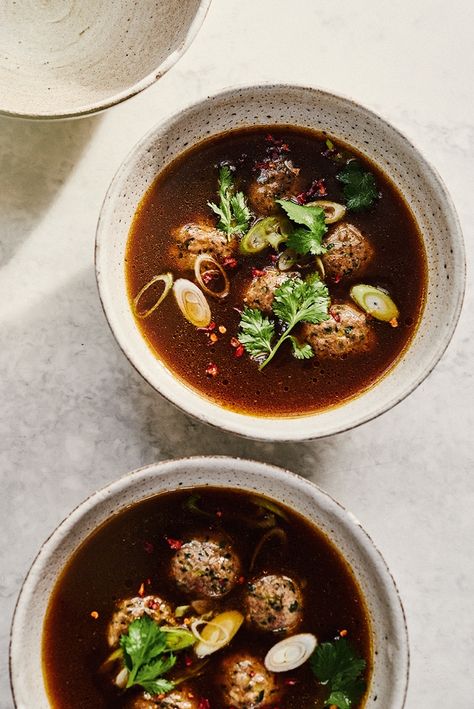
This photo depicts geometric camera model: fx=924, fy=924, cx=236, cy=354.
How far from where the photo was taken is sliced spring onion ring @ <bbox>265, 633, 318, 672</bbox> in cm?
272

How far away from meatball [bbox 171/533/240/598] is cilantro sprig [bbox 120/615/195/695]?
0.50 ft

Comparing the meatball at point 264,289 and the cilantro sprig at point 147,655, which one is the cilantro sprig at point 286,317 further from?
the cilantro sprig at point 147,655

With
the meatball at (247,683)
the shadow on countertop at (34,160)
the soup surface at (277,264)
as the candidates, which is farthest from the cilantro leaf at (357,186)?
the meatball at (247,683)

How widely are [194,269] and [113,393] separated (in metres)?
0.49

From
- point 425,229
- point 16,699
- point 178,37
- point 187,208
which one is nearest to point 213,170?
point 187,208

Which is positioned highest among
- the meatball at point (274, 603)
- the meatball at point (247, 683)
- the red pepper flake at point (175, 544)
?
the red pepper flake at point (175, 544)

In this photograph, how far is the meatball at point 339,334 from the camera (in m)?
2.75

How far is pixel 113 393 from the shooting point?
2.94 metres

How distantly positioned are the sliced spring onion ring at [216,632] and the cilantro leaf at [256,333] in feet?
2.56

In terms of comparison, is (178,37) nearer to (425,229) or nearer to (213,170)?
(213,170)

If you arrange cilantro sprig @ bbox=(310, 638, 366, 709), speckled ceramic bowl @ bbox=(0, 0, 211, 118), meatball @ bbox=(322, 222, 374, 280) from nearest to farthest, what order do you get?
1. cilantro sprig @ bbox=(310, 638, 366, 709)
2. meatball @ bbox=(322, 222, 374, 280)
3. speckled ceramic bowl @ bbox=(0, 0, 211, 118)

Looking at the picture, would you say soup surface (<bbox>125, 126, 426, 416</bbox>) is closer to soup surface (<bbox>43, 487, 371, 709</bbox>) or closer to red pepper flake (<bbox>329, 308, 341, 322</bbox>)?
red pepper flake (<bbox>329, 308, 341, 322</bbox>)

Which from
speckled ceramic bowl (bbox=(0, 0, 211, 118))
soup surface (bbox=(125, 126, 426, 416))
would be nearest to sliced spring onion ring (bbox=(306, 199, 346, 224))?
soup surface (bbox=(125, 126, 426, 416))

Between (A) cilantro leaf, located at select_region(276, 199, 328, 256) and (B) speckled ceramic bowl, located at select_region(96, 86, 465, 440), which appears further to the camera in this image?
(A) cilantro leaf, located at select_region(276, 199, 328, 256)
